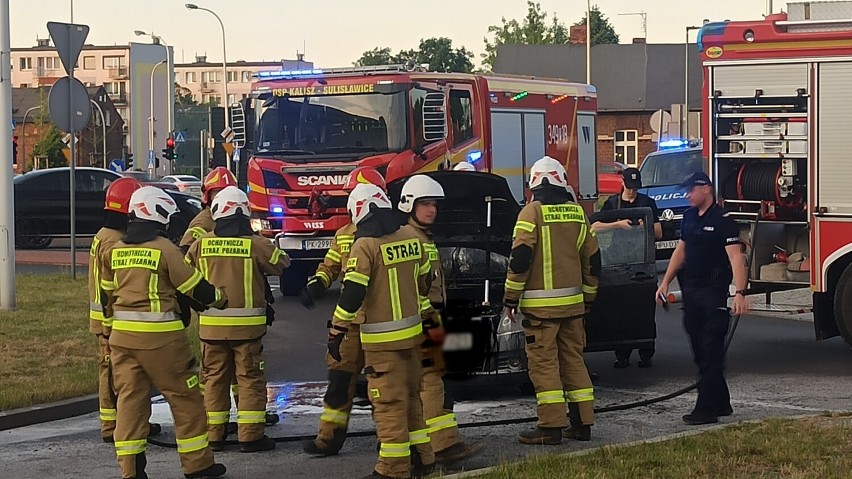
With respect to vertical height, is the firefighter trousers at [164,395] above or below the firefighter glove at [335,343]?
below

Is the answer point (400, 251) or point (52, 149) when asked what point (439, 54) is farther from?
point (400, 251)

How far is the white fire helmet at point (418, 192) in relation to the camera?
809 centimetres

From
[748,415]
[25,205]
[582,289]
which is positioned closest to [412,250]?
[582,289]

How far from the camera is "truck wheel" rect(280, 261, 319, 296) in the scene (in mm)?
18234

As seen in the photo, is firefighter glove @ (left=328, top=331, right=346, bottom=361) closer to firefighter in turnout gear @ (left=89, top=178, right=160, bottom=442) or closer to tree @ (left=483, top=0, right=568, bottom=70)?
firefighter in turnout gear @ (left=89, top=178, right=160, bottom=442)

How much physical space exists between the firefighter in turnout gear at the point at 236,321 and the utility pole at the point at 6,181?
23.8 ft

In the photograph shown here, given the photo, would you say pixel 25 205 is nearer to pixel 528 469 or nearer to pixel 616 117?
pixel 528 469

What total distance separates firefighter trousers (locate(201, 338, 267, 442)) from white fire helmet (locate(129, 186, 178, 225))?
1240 mm

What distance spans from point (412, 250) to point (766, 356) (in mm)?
5929

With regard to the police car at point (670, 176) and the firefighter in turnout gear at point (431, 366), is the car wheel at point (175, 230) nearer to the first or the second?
the firefighter in turnout gear at point (431, 366)

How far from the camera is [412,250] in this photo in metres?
7.78

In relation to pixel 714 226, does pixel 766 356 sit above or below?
below

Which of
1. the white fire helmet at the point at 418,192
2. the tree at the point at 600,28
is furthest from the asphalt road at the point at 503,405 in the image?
the tree at the point at 600,28

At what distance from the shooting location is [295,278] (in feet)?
60.3
